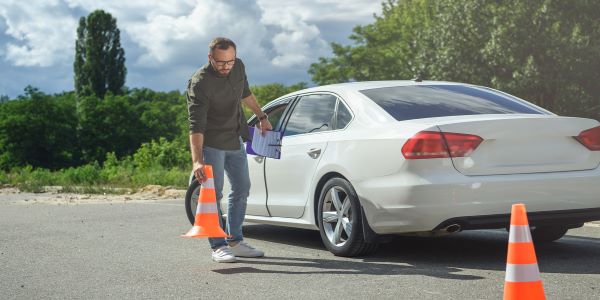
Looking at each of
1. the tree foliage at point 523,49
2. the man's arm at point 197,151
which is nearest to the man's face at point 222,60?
the man's arm at point 197,151

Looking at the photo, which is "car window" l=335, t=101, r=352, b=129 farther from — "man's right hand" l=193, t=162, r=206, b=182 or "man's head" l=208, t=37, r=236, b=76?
"man's right hand" l=193, t=162, r=206, b=182

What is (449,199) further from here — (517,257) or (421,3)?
(421,3)

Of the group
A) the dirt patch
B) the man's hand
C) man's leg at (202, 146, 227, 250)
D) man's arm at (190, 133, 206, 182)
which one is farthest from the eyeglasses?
the dirt patch

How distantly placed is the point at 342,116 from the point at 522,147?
172cm

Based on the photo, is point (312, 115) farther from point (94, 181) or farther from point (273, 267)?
point (94, 181)

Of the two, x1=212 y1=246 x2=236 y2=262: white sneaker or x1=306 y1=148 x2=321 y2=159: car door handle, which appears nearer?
x1=212 y1=246 x2=236 y2=262: white sneaker

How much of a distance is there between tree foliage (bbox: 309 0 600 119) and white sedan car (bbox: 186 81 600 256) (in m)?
37.3

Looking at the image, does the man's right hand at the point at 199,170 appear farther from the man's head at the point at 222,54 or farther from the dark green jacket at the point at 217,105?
the man's head at the point at 222,54

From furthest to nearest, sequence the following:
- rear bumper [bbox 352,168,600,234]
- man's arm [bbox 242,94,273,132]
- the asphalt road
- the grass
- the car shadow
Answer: the grass, man's arm [bbox 242,94,273,132], the car shadow, rear bumper [bbox 352,168,600,234], the asphalt road

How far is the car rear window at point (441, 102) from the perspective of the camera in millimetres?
7414

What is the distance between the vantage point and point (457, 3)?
46.9 meters

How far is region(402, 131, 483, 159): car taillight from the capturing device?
6.75 meters

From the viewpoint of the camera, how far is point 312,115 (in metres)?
8.40

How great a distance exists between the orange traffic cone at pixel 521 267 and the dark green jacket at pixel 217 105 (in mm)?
3109
